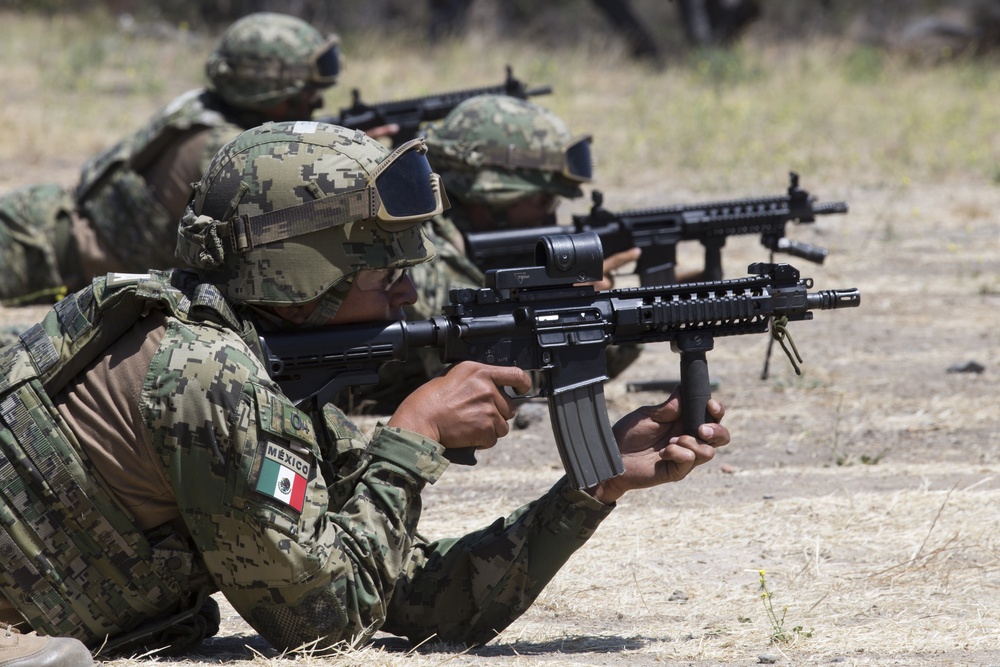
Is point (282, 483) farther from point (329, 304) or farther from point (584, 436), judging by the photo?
point (584, 436)

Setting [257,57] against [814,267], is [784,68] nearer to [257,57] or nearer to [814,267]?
[814,267]

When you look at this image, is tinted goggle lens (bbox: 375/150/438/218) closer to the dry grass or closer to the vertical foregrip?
the vertical foregrip

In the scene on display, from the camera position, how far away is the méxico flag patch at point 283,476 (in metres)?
2.78

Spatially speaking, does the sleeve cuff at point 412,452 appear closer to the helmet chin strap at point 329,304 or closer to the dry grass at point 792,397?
the helmet chin strap at point 329,304

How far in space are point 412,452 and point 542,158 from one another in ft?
10.7

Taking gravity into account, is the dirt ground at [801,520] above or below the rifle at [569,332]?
below

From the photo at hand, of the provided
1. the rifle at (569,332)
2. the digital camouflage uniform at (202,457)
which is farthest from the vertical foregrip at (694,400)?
the digital camouflage uniform at (202,457)

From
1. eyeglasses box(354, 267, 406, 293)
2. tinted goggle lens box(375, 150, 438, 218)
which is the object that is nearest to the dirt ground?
eyeglasses box(354, 267, 406, 293)

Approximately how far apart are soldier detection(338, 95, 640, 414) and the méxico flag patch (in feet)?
9.98

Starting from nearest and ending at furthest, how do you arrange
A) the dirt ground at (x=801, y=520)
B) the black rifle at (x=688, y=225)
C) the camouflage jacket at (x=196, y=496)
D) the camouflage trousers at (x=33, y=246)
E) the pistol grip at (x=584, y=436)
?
the camouflage jacket at (x=196, y=496) → the pistol grip at (x=584, y=436) → the dirt ground at (x=801, y=520) → the black rifle at (x=688, y=225) → the camouflage trousers at (x=33, y=246)

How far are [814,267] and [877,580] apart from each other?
19.7ft

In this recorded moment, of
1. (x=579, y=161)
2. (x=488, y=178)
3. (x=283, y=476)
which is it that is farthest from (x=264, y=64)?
(x=283, y=476)

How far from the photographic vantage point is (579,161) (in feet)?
20.5

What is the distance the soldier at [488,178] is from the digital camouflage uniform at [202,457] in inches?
111
